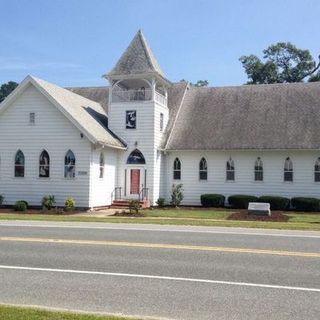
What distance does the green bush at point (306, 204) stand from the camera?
3048 cm

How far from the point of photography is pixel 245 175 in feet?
108

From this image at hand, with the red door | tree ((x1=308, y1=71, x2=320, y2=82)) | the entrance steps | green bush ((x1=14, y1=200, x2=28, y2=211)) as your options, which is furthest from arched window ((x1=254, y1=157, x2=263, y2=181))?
tree ((x1=308, y1=71, x2=320, y2=82))

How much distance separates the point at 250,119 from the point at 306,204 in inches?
272

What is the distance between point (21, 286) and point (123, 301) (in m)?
2.02

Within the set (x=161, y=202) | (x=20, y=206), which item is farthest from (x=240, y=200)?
(x=20, y=206)

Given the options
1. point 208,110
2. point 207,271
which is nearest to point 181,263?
point 207,271

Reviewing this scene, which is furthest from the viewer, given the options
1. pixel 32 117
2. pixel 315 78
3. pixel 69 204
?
pixel 315 78

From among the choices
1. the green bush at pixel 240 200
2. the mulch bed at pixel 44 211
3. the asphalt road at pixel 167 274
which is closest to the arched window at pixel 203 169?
the green bush at pixel 240 200

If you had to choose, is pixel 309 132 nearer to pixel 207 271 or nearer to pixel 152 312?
pixel 207 271

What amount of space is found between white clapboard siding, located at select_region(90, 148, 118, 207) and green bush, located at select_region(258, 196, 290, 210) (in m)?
9.13

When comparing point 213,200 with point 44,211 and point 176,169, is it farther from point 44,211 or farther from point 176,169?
point 44,211

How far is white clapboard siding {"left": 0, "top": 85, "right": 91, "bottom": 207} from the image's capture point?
2960 centimetres

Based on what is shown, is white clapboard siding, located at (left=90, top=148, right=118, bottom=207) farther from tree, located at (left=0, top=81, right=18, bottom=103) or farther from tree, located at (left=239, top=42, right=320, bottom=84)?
tree, located at (left=0, top=81, right=18, bottom=103)

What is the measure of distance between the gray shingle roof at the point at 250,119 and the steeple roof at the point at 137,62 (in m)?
4.00
